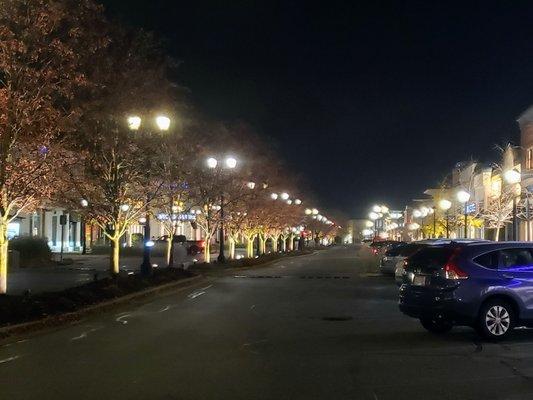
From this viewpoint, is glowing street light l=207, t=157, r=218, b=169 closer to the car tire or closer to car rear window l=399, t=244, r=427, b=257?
car rear window l=399, t=244, r=427, b=257

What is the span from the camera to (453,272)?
1244 centimetres

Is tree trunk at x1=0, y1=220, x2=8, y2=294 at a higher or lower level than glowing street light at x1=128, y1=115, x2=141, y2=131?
lower

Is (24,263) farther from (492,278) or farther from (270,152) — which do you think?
(492,278)

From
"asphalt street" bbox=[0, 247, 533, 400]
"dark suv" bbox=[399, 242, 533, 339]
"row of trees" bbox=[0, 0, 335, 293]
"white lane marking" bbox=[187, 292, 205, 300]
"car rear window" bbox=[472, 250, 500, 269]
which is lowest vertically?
"asphalt street" bbox=[0, 247, 533, 400]

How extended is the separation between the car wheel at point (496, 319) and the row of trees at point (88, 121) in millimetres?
9177

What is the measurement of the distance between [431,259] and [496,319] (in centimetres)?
151

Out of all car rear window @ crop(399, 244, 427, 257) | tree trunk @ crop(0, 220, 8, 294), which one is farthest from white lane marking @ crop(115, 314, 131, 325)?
car rear window @ crop(399, 244, 427, 257)

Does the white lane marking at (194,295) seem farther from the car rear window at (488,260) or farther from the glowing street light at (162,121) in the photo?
the car rear window at (488,260)

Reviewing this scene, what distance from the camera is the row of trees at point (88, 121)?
14.8 meters

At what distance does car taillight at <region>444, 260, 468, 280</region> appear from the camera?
12.4 metres

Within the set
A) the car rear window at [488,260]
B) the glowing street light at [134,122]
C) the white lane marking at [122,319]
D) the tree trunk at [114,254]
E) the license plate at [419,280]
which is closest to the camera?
the car rear window at [488,260]

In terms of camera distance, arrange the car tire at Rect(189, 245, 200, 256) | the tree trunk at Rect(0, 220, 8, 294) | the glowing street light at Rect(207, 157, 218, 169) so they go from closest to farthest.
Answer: the tree trunk at Rect(0, 220, 8, 294)
the glowing street light at Rect(207, 157, 218, 169)
the car tire at Rect(189, 245, 200, 256)

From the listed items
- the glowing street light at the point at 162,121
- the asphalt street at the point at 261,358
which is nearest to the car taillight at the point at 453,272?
the asphalt street at the point at 261,358

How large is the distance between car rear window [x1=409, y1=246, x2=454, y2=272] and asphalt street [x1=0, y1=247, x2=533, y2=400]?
4.11 feet
